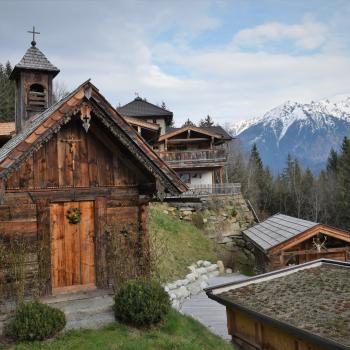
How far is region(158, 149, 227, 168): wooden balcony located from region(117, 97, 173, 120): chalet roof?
7394mm

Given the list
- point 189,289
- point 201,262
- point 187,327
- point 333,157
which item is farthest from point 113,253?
point 333,157

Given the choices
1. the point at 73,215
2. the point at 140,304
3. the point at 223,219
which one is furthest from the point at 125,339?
the point at 223,219

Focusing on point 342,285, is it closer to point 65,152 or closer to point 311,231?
point 65,152

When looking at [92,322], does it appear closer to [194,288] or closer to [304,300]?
[304,300]

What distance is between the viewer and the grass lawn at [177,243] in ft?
69.7

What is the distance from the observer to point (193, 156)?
39.8 metres

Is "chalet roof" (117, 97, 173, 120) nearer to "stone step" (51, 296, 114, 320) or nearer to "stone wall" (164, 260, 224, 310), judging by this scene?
"stone wall" (164, 260, 224, 310)

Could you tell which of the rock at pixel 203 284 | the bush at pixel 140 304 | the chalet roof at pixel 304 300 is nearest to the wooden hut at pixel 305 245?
the rock at pixel 203 284

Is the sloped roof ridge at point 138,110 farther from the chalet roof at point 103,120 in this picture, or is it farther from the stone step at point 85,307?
the stone step at point 85,307

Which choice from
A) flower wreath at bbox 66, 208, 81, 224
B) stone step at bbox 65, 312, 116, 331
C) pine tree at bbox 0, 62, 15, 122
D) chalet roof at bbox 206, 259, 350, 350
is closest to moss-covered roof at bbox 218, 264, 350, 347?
chalet roof at bbox 206, 259, 350, 350

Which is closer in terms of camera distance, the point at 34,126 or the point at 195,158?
the point at 34,126

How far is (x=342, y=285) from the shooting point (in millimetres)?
8039

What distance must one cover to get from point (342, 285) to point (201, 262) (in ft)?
54.8

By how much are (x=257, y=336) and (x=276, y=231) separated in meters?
13.3
